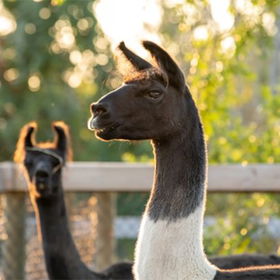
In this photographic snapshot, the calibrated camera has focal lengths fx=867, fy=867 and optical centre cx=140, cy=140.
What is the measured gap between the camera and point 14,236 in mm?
6633

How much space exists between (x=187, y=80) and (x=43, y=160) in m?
1.68

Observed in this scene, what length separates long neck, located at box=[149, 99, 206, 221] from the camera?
139 inches

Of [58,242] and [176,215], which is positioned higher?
[176,215]

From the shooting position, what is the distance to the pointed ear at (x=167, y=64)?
11.8 feet

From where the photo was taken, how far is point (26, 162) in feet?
20.9

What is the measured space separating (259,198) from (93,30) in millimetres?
9936

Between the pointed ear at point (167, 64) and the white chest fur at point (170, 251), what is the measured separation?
1.85 ft

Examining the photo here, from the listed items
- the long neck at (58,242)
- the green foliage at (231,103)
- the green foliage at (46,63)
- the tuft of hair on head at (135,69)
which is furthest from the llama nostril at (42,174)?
the green foliage at (46,63)

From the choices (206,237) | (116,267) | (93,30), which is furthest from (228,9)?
(93,30)

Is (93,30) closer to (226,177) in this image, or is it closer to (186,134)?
(226,177)

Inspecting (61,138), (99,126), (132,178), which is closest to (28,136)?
(61,138)

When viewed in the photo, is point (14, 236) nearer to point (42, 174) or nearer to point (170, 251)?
point (42, 174)

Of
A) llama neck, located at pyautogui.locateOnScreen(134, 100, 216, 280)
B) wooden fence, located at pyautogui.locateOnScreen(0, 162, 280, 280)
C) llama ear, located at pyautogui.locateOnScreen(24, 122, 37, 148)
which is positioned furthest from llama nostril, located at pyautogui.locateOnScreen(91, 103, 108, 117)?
llama ear, located at pyautogui.locateOnScreen(24, 122, 37, 148)

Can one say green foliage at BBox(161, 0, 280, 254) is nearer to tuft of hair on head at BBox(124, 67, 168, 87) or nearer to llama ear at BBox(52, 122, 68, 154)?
llama ear at BBox(52, 122, 68, 154)
